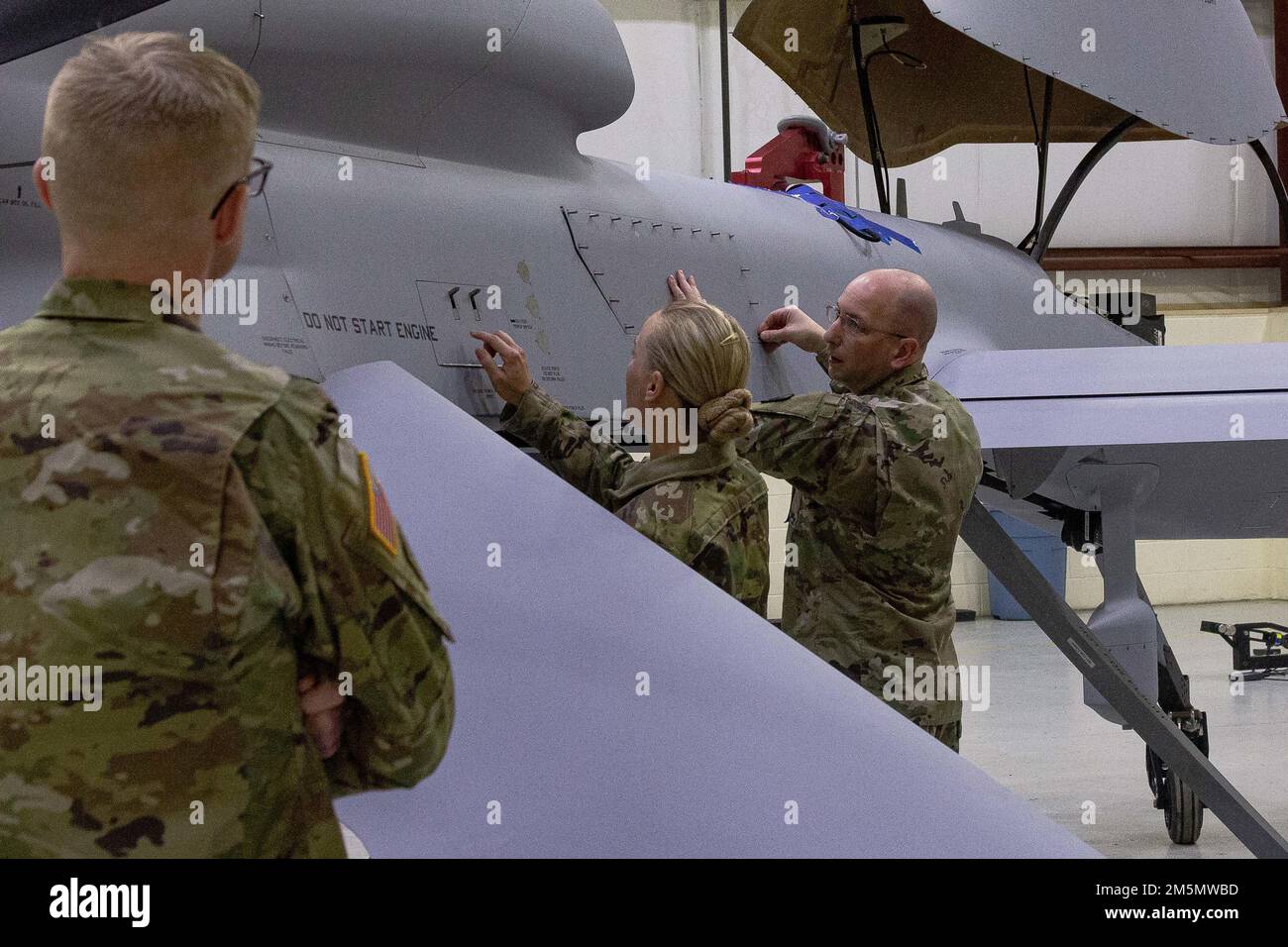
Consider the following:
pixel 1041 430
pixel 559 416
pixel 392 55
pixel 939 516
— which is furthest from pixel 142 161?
pixel 1041 430

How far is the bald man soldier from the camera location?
2.70 m

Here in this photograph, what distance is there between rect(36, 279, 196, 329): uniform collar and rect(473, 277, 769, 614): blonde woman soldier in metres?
1.20

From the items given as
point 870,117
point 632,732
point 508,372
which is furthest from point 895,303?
point 870,117

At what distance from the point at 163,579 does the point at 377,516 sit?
18 cm

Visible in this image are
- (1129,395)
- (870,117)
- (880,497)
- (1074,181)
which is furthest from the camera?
(1074,181)

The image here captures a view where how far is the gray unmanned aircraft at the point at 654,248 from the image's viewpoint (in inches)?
98.8

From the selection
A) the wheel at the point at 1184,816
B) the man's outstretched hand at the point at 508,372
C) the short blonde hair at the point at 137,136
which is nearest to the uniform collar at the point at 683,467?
the man's outstretched hand at the point at 508,372

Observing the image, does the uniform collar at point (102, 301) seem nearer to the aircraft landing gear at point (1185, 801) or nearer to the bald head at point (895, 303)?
the bald head at point (895, 303)

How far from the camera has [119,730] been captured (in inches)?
42.6

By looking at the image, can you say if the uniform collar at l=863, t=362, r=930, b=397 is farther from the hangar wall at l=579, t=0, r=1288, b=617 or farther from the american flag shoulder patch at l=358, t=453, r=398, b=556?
the hangar wall at l=579, t=0, r=1288, b=617

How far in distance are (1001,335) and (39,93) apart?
428cm

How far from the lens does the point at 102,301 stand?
1.15 meters
